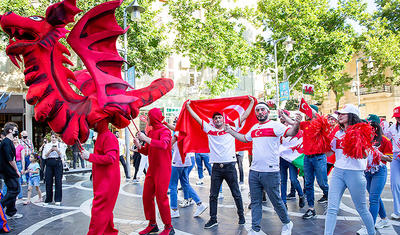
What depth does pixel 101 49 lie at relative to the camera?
4.37 m

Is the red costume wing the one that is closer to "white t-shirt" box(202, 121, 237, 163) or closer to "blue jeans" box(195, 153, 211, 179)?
"white t-shirt" box(202, 121, 237, 163)

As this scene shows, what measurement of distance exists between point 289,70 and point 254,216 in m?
18.7

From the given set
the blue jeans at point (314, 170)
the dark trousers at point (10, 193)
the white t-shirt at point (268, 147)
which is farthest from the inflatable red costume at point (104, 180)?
the blue jeans at point (314, 170)

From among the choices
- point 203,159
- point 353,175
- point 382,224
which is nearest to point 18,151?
point 203,159

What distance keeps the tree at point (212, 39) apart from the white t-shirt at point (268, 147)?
12.7m

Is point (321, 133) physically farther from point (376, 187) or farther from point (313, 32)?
point (313, 32)

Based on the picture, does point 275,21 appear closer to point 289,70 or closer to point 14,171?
point 289,70

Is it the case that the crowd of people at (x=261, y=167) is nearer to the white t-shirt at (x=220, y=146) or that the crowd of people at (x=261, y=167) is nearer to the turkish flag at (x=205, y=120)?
the white t-shirt at (x=220, y=146)

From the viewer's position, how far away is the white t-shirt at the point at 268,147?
4.73 m

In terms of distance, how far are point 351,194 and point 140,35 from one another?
43.6ft

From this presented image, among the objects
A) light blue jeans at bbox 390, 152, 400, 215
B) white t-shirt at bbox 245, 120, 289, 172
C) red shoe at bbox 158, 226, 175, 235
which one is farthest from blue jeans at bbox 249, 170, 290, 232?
light blue jeans at bbox 390, 152, 400, 215

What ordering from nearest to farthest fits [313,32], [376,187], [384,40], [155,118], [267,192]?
[267,192] < [376,187] < [155,118] < [313,32] < [384,40]

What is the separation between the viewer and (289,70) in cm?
2200

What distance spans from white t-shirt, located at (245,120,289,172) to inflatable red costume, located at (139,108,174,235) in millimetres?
1401
